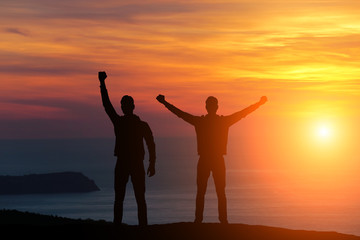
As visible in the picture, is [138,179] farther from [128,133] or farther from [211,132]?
[211,132]

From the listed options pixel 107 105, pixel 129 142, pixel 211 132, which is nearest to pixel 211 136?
pixel 211 132

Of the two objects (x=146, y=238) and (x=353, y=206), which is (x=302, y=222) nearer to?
(x=353, y=206)

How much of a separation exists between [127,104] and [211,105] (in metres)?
2.37

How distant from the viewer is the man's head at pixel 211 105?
18917 millimetres

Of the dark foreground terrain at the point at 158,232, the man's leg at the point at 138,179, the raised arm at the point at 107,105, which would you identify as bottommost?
the dark foreground terrain at the point at 158,232

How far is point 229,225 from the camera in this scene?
20.2 meters

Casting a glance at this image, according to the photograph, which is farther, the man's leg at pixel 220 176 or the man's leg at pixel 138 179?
the man's leg at pixel 220 176

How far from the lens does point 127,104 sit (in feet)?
59.7

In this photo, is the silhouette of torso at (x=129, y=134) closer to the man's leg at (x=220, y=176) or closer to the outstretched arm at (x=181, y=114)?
the outstretched arm at (x=181, y=114)

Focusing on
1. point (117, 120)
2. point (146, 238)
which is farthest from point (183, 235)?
point (117, 120)

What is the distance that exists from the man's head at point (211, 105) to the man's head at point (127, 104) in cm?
212

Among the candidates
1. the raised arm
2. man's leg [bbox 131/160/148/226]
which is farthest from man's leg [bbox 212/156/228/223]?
the raised arm

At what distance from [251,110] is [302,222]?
13086cm

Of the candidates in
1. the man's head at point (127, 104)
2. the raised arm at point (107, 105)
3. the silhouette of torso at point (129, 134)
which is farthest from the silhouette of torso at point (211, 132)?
the raised arm at point (107, 105)
